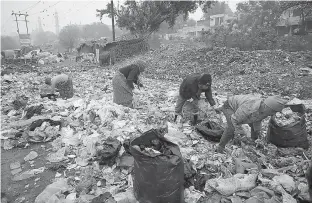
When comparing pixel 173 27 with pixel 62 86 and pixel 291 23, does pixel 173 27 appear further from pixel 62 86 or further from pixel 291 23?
pixel 62 86

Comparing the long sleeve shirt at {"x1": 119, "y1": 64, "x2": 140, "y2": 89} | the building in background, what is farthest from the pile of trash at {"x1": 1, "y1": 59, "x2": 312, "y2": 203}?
the building in background

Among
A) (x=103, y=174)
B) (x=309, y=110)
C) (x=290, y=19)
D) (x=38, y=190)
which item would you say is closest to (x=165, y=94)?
(x=309, y=110)

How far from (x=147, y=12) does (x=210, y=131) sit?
1684 centimetres

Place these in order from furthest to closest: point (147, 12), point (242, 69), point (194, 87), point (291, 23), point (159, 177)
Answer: point (291, 23), point (147, 12), point (242, 69), point (194, 87), point (159, 177)

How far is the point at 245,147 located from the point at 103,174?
6.96 ft

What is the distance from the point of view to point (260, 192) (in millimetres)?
2305

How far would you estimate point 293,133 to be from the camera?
3.33 m

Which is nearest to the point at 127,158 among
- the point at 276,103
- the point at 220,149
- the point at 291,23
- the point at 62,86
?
the point at 220,149

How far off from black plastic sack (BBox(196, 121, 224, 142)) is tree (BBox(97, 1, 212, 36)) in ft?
53.6

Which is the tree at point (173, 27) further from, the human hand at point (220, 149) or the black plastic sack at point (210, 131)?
the human hand at point (220, 149)

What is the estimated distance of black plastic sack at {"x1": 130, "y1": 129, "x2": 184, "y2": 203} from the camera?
2.18 m

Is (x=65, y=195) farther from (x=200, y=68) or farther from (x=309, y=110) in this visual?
(x=200, y=68)

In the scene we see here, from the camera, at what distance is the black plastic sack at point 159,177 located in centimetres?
218

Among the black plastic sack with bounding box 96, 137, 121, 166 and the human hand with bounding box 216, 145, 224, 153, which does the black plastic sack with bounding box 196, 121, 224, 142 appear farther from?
the black plastic sack with bounding box 96, 137, 121, 166
